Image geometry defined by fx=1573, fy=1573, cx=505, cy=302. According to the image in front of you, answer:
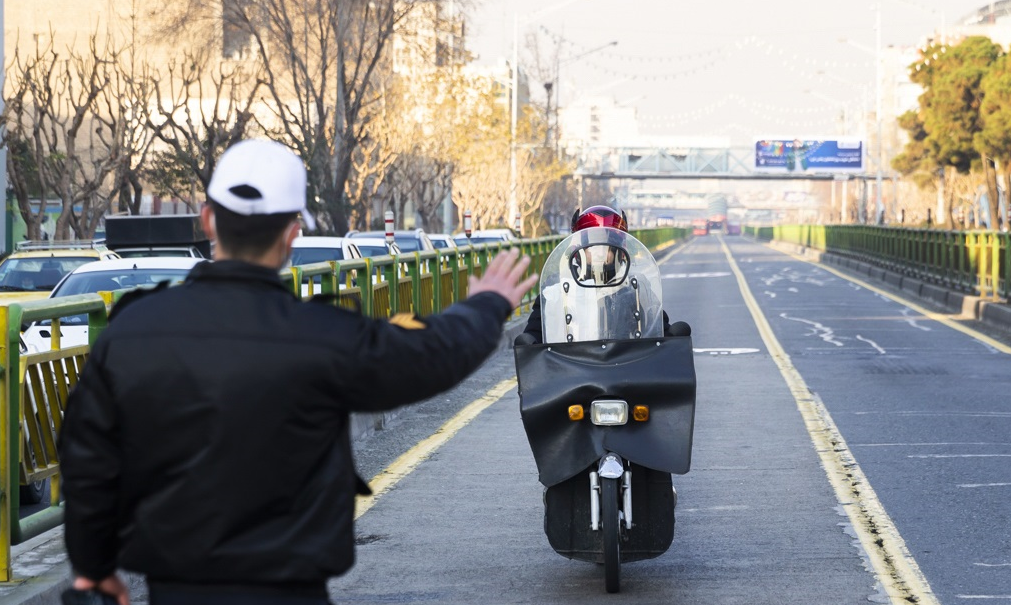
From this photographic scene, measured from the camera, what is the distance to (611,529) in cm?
670

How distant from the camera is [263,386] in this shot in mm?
3186

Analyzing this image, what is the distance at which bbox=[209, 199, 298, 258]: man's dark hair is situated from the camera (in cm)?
333

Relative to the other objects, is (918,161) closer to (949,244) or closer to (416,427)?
(949,244)

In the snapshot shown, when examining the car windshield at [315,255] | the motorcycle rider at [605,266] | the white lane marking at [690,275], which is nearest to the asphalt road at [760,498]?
the motorcycle rider at [605,266]

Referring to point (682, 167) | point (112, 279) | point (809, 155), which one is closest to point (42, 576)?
point (112, 279)

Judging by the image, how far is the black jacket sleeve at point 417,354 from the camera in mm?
3242

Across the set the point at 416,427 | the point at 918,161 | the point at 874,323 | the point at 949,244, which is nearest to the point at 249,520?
the point at 416,427

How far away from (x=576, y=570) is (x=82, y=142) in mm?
63532

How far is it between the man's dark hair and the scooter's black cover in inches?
139

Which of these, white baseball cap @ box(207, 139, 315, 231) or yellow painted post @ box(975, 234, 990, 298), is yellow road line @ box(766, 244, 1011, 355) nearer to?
yellow painted post @ box(975, 234, 990, 298)

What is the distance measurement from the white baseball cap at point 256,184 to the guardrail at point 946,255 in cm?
2398

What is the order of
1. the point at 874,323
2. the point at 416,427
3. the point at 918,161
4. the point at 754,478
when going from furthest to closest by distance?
the point at 918,161
the point at 874,323
the point at 416,427
the point at 754,478

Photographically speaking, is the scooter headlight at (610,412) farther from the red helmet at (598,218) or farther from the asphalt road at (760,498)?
the red helmet at (598,218)

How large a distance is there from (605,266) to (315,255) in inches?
512
